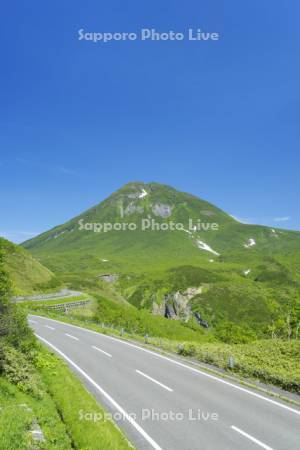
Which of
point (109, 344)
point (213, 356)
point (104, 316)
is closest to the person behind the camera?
point (213, 356)

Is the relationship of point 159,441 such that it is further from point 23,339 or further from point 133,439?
point 23,339

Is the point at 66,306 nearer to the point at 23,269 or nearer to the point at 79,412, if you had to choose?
the point at 23,269

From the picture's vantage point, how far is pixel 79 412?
552 inches

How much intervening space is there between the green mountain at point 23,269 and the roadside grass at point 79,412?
2686 inches

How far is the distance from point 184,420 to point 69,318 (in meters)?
42.4

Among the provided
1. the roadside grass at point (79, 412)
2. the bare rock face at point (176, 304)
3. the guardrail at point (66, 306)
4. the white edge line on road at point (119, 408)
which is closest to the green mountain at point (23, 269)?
the guardrail at point (66, 306)

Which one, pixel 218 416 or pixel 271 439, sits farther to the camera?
pixel 218 416

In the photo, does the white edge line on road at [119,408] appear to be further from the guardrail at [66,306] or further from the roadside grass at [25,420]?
the guardrail at [66,306]

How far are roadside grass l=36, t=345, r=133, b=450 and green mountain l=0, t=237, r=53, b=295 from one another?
68224 millimetres

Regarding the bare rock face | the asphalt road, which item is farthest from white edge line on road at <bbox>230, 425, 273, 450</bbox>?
the bare rock face

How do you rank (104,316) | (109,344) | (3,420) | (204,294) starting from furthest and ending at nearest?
(204,294)
(104,316)
(109,344)
(3,420)

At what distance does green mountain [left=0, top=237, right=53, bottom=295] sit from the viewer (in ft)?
291

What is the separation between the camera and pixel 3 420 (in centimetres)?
1164

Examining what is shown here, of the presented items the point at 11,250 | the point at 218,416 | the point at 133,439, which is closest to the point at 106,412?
the point at 133,439
